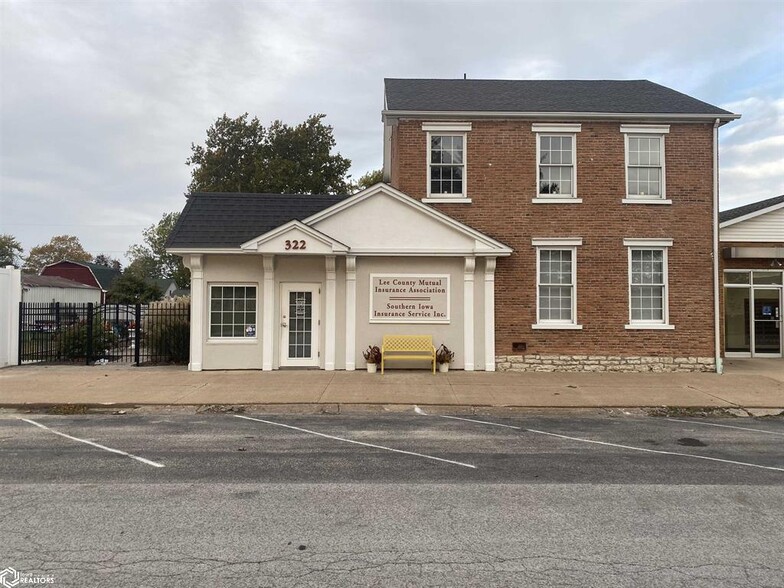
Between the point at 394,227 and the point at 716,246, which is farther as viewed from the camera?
the point at 716,246

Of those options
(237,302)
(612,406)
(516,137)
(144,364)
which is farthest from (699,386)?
(144,364)

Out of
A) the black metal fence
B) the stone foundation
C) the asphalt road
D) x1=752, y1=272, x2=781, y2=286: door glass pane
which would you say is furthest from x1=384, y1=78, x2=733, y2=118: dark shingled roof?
the asphalt road

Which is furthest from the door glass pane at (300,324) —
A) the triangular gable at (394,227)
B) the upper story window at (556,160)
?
the upper story window at (556,160)

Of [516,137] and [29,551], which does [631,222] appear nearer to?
[516,137]

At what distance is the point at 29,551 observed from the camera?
3.91 m

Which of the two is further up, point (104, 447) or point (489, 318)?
point (489, 318)

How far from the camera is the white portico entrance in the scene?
43.5 feet

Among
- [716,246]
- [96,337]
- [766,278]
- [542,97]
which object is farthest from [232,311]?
[766,278]

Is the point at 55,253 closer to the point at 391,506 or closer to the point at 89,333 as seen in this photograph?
the point at 89,333

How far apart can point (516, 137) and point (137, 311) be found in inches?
434

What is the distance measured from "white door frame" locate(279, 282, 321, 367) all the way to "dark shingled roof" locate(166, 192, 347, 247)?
5.46 feet

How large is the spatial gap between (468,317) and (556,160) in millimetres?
4796

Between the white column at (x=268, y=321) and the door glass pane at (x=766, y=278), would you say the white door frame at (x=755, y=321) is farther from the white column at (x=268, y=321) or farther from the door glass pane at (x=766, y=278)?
the white column at (x=268, y=321)

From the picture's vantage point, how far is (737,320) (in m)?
16.4
